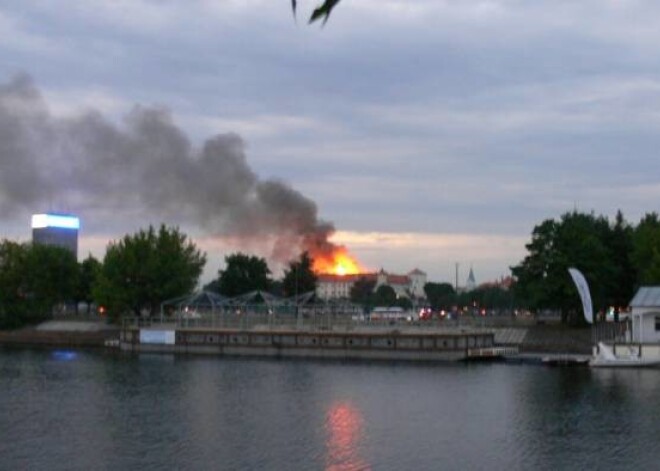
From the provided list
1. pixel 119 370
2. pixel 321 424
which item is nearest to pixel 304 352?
pixel 119 370

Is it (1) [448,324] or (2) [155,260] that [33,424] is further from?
(2) [155,260]

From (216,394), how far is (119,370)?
62.7ft

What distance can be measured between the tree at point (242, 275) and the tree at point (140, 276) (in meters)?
22.0

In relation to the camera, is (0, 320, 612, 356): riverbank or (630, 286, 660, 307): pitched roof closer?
(630, 286, 660, 307): pitched roof

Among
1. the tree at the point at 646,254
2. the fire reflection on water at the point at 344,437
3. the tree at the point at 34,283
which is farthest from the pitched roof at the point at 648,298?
the tree at the point at 34,283

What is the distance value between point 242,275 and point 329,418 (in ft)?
309

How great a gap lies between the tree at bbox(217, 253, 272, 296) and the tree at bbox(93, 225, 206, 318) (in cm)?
2200

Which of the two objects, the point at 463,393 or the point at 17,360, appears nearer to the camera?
the point at 463,393

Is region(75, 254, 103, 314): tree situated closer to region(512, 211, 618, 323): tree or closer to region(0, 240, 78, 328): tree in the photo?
region(0, 240, 78, 328): tree

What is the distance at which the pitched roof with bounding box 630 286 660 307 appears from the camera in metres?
77.2

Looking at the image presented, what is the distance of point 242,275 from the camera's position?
143 meters

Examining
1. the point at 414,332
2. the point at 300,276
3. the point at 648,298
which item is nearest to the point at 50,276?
the point at 300,276

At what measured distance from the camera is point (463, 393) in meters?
60.2

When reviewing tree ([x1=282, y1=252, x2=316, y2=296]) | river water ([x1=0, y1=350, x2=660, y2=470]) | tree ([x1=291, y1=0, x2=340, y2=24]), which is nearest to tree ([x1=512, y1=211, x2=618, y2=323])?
river water ([x1=0, y1=350, x2=660, y2=470])
